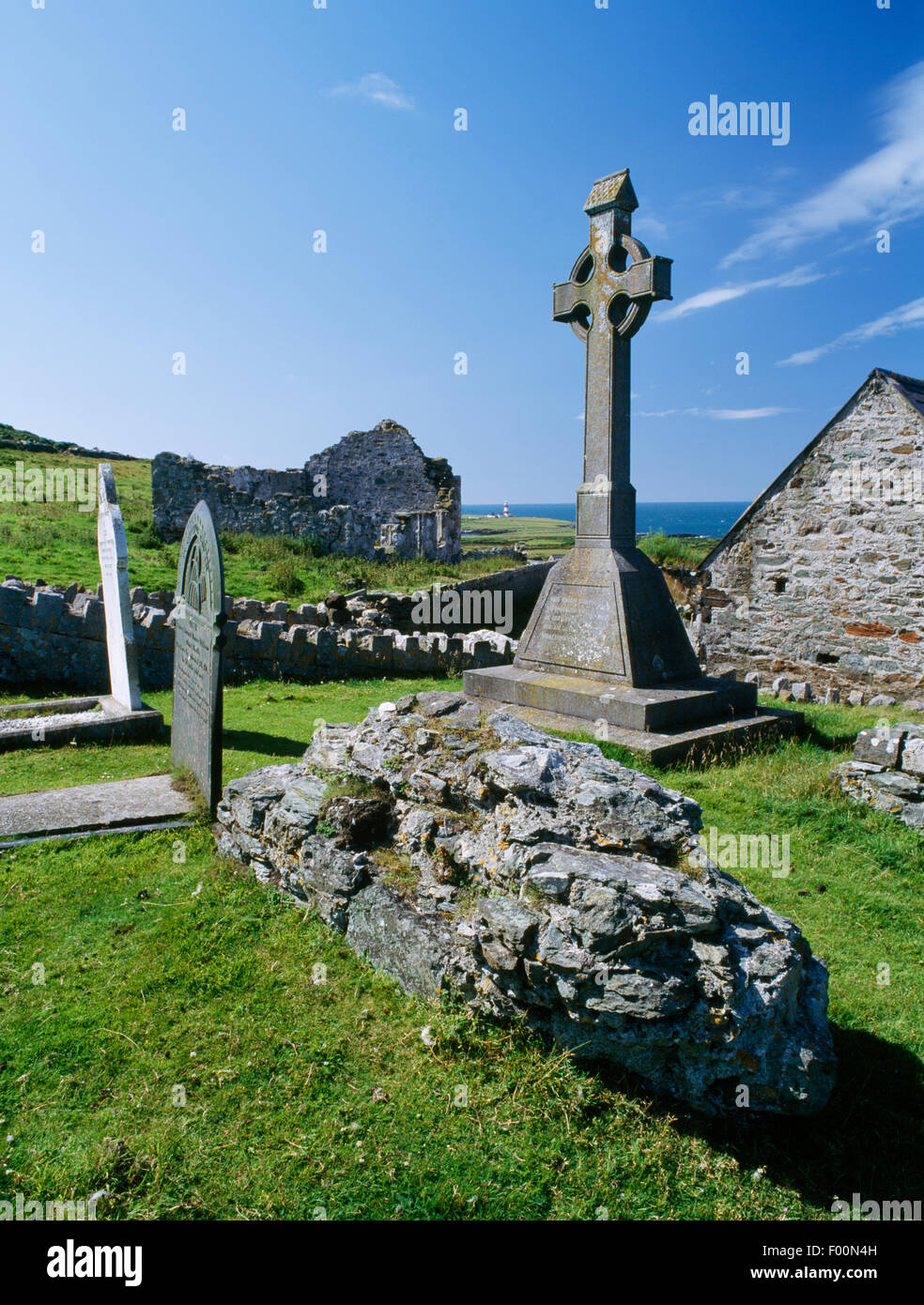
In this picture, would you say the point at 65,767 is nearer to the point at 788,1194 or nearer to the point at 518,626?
the point at 788,1194

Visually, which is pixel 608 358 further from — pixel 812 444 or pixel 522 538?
pixel 522 538

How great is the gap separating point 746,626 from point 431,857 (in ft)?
33.3

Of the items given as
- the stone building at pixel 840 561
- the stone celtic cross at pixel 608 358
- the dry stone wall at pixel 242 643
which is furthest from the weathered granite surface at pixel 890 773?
the dry stone wall at pixel 242 643

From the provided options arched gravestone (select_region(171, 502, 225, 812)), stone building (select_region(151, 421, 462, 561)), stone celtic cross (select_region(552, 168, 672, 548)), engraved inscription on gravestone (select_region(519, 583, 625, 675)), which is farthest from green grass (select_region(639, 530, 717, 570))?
arched gravestone (select_region(171, 502, 225, 812))

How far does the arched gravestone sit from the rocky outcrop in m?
1.16

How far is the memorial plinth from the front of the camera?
775 centimetres

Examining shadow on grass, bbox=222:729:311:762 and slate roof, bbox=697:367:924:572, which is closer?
shadow on grass, bbox=222:729:311:762

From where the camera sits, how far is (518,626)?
62.6 ft

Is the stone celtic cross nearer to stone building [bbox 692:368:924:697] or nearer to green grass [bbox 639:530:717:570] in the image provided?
stone building [bbox 692:368:924:697]

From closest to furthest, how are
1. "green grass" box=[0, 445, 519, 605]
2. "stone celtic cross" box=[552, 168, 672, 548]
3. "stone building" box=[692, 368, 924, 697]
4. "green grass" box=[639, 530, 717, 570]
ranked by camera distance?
"stone celtic cross" box=[552, 168, 672, 548]
"stone building" box=[692, 368, 924, 697]
"green grass" box=[0, 445, 519, 605]
"green grass" box=[639, 530, 717, 570]

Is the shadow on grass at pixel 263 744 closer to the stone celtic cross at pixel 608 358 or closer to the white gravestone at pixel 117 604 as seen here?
the white gravestone at pixel 117 604

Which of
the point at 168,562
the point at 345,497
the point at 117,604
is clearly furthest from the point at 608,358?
the point at 345,497

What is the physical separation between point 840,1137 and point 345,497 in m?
28.5
